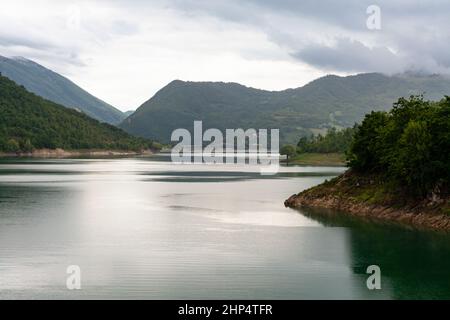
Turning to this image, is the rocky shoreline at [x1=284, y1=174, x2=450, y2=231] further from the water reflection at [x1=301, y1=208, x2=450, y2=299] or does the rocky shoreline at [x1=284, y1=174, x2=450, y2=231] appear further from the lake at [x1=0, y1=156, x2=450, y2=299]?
the lake at [x1=0, y1=156, x2=450, y2=299]

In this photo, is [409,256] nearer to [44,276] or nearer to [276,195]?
[44,276]

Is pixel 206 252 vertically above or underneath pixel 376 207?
underneath

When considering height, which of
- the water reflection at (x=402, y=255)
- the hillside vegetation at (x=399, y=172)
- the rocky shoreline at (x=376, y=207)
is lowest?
the water reflection at (x=402, y=255)

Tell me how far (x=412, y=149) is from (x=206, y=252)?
3988 cm

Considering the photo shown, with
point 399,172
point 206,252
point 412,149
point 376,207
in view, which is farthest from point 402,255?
point 376,207

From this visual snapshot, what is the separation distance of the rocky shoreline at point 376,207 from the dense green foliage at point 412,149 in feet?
8.74

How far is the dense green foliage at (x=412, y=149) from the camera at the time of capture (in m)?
90.8

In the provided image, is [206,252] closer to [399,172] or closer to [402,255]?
[402,255]

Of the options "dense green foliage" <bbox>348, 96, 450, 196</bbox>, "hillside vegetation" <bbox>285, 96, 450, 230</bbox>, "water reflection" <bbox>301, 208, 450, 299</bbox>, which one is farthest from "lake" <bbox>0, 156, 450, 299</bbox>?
"dense green foliage" <bbox>348, 96, 450, 196</bbox>

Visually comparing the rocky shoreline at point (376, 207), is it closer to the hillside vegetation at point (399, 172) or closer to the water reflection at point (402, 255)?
the hillside vegetation at point (399, 172)

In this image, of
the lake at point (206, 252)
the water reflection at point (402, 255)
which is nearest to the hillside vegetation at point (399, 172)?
the lake at point (206, 252)

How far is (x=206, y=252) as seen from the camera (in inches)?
2835

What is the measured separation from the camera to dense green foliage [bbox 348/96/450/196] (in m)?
90.8
